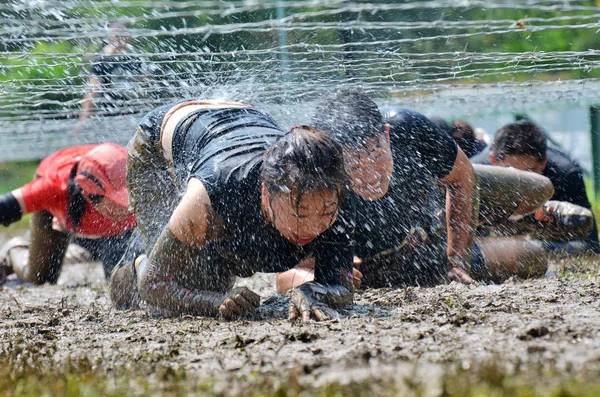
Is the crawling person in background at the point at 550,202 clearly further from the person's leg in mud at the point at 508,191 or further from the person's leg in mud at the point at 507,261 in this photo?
the person's leg in mud at the point at 507,261

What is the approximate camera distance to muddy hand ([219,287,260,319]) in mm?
3597

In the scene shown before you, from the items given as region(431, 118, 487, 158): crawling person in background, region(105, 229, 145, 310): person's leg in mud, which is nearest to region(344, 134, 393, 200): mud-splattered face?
region(105, 229, 145, 310): person's leg in mud

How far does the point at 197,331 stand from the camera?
339cm

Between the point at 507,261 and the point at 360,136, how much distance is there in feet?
5.24

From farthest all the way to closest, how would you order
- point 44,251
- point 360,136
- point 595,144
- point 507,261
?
point 595,144, point 44,251, point 507,261, point 360,136

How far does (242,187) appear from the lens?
3363 mm

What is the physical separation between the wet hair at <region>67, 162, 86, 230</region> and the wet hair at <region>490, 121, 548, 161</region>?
9.71ft

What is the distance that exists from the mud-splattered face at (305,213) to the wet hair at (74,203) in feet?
8.69

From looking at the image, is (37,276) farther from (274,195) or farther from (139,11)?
(139,11)

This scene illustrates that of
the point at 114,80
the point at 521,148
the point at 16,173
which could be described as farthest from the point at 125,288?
the point at 16,173

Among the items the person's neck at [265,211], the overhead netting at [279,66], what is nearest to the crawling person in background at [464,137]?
the overhead netting at [279,66]

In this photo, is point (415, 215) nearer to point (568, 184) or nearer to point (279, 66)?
point (279, 66)

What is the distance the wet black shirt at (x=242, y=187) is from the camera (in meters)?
3.37

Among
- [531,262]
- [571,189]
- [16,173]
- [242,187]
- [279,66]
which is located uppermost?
[279,66]
